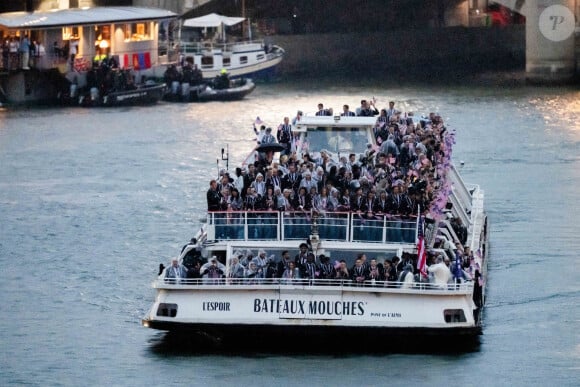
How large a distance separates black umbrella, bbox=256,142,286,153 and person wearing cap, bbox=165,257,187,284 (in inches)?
250

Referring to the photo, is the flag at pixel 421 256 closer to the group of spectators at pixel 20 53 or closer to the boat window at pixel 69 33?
the group of spectators at pixel 20 53

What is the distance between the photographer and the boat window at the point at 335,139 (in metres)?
38.9

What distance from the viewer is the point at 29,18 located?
81.1 metres

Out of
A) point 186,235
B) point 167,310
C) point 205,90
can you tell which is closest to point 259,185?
point 167,310

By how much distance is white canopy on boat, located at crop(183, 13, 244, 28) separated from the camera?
292 feet

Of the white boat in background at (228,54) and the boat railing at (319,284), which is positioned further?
the white boat in background at (228,54)

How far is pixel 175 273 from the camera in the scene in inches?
1251

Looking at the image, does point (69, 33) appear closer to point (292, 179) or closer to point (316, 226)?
point (292, 179)

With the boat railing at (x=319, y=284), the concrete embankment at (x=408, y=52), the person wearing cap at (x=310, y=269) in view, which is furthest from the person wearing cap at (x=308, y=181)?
the concrete embankment at (x=408, y=52)

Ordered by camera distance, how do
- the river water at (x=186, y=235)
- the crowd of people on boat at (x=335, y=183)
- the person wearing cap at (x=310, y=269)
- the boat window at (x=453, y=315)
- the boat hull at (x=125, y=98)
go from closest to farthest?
the boat window at (x=453, y=315)
the person wearing cap at (x=310, y=269)
the river water at (x=186, y=235)
the crowd of people on boat at (x=335, y=183)
the boat hull at (x=125, y=98)

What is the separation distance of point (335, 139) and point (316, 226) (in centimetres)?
631

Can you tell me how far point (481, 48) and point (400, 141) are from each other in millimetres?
64268

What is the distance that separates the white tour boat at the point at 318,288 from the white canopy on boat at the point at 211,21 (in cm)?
5488

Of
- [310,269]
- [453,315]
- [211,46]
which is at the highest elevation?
[310,269]
